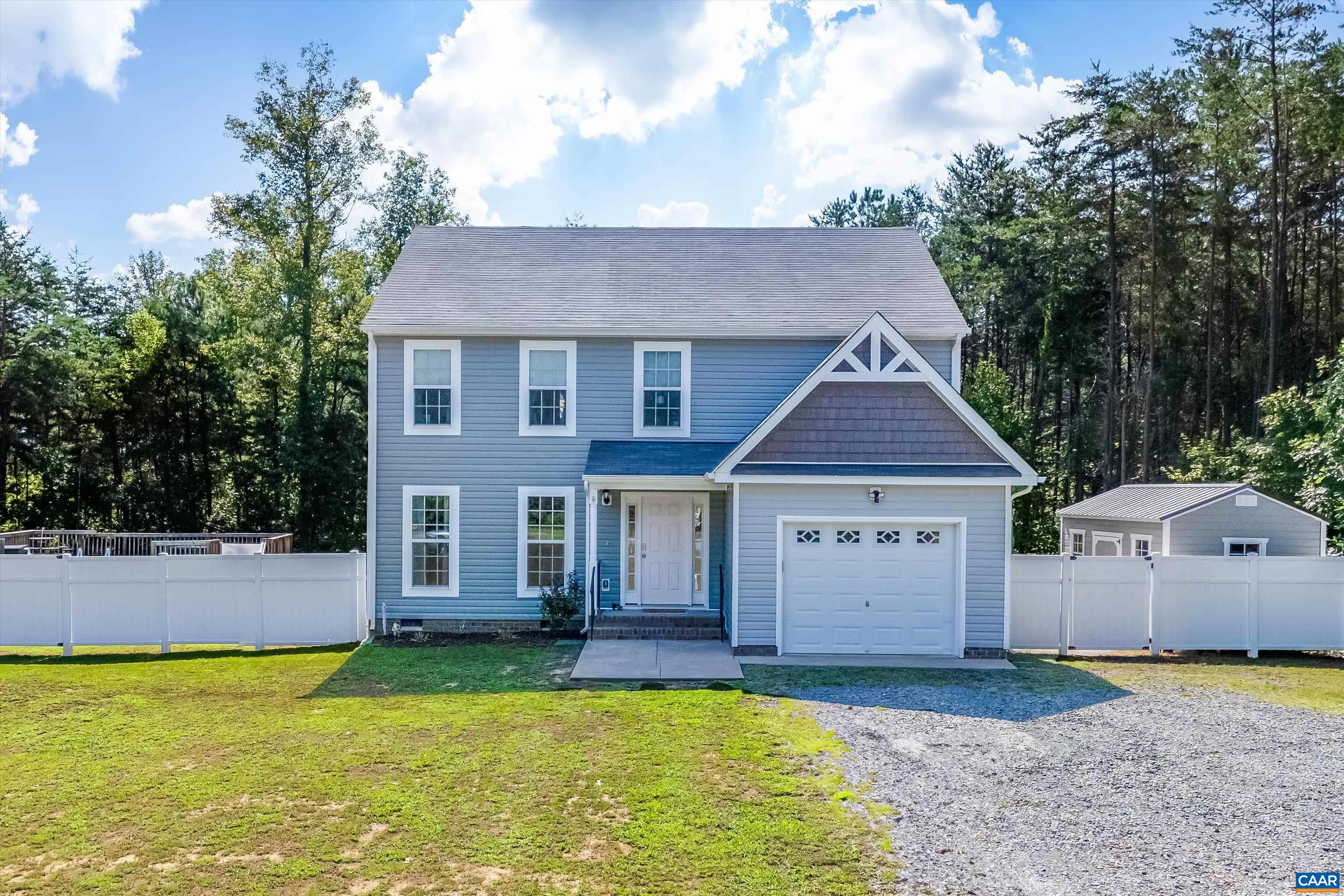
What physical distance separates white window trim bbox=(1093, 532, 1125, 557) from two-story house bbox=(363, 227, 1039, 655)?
22.8ft

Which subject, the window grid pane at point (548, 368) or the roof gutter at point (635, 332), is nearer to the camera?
the roof gutter at point (635, 332)

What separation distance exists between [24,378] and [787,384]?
2339cm

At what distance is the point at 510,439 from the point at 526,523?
1561 mm

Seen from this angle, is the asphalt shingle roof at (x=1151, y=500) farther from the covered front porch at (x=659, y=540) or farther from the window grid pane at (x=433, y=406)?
the window grid pane at (x=433, y=406)

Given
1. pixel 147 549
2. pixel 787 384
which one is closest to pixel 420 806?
pixel 787 384

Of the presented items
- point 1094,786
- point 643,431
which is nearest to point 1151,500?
point 643,431

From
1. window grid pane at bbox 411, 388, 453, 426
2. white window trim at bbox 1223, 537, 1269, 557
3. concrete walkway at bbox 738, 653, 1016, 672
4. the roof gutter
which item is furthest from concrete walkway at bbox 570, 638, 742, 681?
white window trim at bbox 1223, 537, 1269, 557

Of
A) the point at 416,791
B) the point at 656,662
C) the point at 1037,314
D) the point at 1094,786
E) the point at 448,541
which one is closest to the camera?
the point at 416,791

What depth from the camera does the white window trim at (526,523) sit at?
549 inches

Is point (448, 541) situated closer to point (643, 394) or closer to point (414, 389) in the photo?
point (414, 389)

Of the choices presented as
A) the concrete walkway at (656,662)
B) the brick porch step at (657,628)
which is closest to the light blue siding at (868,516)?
the concrete walkway at (656,662)

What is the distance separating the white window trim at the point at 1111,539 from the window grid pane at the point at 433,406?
1410 cm

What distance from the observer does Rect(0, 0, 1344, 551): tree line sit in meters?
22.6

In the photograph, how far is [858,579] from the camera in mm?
11781
